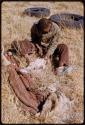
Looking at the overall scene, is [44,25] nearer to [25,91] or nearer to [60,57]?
[60,57]

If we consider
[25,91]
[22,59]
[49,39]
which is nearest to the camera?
[25,91]

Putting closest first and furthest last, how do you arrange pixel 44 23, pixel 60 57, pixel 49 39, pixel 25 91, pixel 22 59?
pixel 25 91
pixel 44 23
pixel 22 59
pixel 60 57
pixel 49 39

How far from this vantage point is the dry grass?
19.1 feet

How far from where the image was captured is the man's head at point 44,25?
712 centimetres

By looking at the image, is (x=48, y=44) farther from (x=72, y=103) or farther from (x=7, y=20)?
(x=7, y=20)

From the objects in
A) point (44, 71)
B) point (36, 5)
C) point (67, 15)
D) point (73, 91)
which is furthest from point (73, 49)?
point (36, 5)

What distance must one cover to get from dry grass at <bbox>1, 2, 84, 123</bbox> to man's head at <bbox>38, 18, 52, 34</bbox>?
0.61 metres

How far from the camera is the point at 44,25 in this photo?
7176 millimetres

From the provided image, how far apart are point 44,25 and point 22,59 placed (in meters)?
0.70

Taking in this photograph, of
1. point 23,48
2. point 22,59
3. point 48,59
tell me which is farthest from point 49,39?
point 22,59

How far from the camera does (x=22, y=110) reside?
591cm

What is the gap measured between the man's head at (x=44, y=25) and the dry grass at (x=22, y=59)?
0.61 meters

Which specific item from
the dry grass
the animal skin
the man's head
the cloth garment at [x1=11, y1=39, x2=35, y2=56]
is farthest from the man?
the animal skin

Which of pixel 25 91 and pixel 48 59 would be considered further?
pixel 48 59
